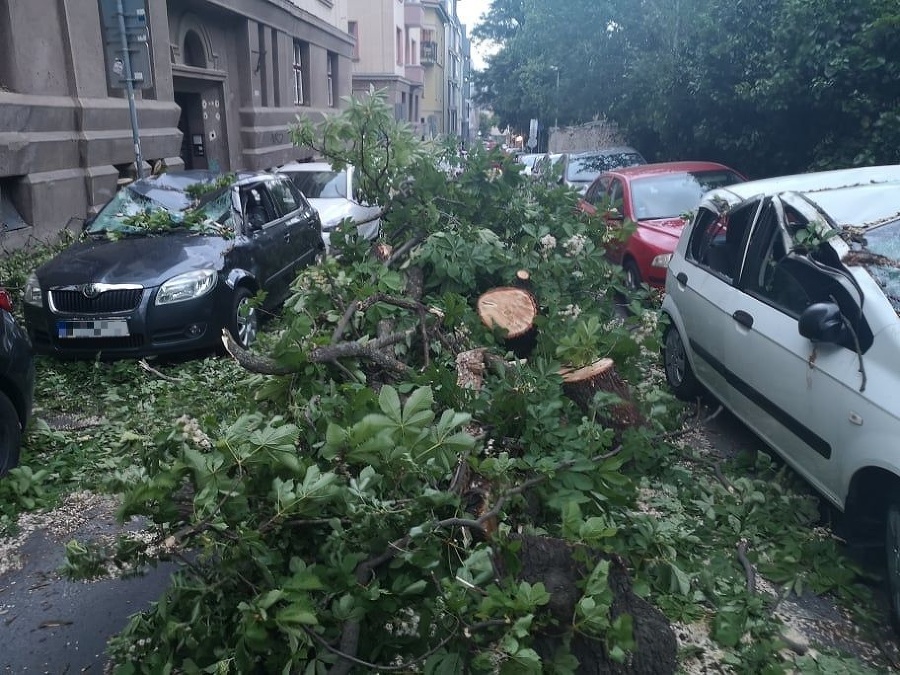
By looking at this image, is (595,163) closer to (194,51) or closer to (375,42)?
(194,51)

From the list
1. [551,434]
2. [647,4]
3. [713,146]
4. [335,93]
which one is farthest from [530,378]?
[335,93]

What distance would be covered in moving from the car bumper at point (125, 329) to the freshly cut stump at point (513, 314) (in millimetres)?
2890

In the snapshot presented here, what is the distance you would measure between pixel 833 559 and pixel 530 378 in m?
1.71

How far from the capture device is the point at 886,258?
3.75 metres

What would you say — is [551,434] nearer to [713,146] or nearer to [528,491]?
[528,491]

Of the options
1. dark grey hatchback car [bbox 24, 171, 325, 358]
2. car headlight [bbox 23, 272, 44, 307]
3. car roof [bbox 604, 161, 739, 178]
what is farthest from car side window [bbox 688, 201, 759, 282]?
car headlight [bbox 23, 272, 44, 307]

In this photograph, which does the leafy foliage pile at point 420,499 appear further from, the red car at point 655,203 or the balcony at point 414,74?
the balcony at point 414,74

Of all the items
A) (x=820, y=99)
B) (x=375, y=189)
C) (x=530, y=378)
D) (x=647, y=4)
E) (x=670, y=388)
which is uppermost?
(x=647, y=4)

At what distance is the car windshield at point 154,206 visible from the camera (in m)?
7.41

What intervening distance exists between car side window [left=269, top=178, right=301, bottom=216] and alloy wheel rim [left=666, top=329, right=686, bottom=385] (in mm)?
4678

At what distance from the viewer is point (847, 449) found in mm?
3449

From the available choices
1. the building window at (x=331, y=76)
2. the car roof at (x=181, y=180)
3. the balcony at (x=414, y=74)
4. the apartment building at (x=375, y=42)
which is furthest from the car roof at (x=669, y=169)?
the balcony at (x=414, y=74)

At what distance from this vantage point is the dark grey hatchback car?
6281 millimetres

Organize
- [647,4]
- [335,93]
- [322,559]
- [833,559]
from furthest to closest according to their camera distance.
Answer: [335,93] < [647,4] < [833,559] < [322,559]
